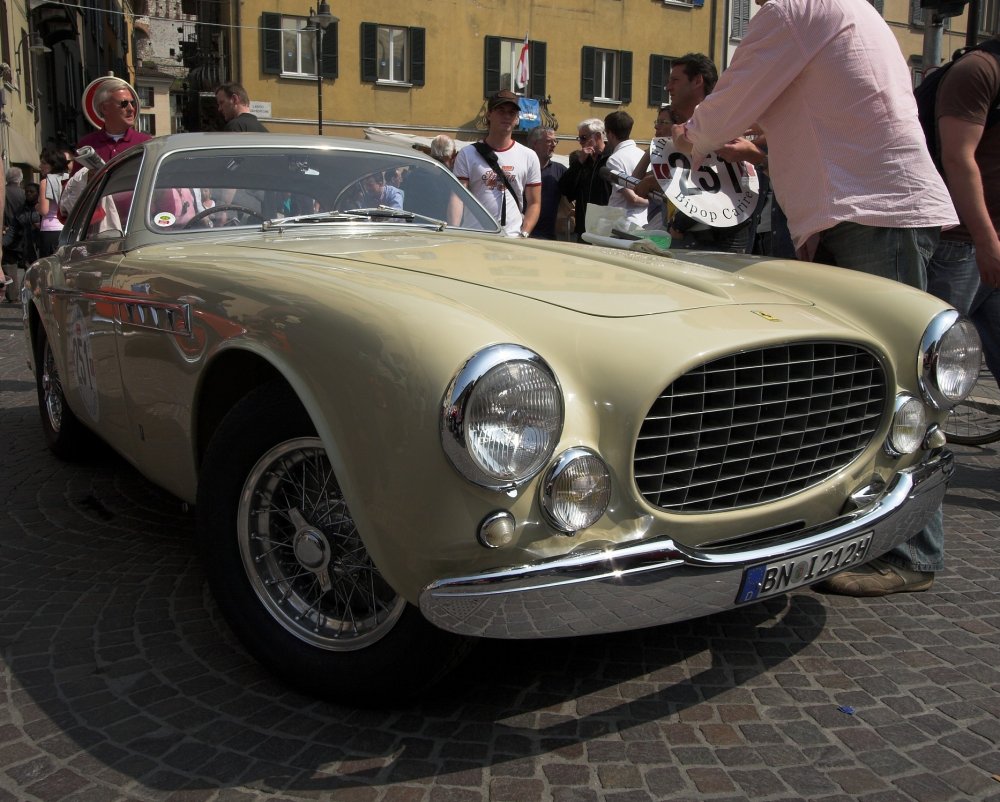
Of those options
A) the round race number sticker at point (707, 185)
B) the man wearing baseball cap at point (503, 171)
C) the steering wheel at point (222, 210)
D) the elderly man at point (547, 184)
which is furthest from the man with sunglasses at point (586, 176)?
the steering wheel at point (222, 210)

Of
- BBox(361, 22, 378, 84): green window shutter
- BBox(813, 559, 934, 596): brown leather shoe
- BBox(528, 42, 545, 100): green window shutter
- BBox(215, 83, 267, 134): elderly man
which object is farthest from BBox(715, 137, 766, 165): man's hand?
BBox(528, 42, 545, 100): green window shutter

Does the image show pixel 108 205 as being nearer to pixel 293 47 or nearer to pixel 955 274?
pixel 955 274

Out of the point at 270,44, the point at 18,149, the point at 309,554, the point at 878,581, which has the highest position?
the point at 270,44

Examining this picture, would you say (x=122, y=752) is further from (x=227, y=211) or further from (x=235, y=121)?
(x=235, y=121)

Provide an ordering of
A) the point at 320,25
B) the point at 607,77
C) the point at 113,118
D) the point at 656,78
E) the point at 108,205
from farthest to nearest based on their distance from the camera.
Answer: the point at 656,78 → the point at 607,77 → the point at 320,25 → the point at 113,118 → the point at 108,205

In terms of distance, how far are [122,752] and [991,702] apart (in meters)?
2.07

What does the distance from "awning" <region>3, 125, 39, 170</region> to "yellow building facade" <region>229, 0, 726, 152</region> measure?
633 cm

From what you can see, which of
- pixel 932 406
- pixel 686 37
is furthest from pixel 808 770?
pixel 686 37

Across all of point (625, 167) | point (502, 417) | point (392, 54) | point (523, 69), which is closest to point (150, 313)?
point (502, 417)

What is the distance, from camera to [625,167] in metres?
6.43

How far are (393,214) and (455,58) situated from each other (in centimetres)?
2559

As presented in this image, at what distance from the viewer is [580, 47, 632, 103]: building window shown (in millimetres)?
28984

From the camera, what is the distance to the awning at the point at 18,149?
17.6 metres

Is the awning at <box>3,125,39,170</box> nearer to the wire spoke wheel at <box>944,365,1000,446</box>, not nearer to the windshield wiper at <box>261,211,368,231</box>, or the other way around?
the windshield wiper at <box>261,211,368,231</box>
